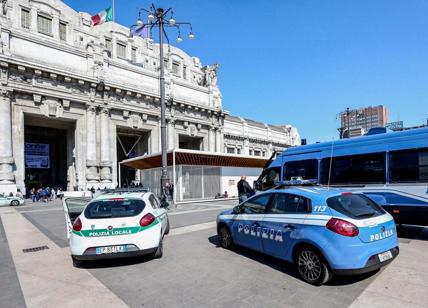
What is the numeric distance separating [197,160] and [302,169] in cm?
1490

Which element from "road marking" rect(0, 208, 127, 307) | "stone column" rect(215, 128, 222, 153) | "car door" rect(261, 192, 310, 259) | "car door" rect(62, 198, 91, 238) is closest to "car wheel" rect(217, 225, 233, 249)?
"car door" rect(261, 192, 310, 259)

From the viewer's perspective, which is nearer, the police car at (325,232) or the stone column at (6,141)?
the police car at (325,232)

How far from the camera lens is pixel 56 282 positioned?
5219 mm

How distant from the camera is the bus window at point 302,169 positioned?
1032cm

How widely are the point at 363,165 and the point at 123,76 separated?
3448 centimetres

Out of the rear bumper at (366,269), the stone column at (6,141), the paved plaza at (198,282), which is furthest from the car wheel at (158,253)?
the stone column at (6,141)

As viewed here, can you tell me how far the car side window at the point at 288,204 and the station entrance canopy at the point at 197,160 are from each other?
17.2 metres

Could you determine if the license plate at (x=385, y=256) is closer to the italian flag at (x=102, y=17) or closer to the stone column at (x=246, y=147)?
the italian flag at (x=102, y=17)

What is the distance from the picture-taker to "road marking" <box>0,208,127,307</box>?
14.3ft

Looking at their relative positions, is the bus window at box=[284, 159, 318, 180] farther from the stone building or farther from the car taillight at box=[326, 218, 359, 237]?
the stone building

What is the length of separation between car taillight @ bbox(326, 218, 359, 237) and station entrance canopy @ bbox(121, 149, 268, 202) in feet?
58.3

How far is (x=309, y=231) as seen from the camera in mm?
4766

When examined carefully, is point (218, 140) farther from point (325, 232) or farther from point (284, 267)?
point (325, 232)

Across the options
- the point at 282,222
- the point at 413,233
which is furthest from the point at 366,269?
the point at 413,233
